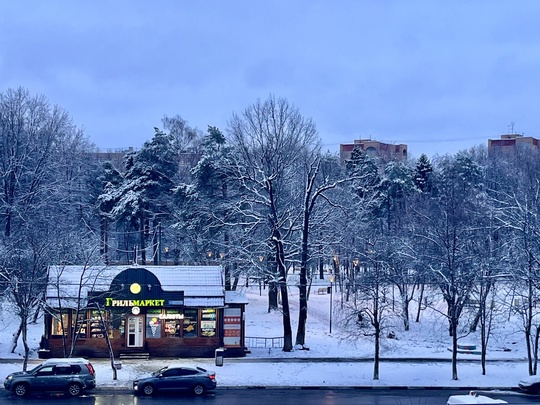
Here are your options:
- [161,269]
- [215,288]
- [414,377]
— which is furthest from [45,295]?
[414,377]

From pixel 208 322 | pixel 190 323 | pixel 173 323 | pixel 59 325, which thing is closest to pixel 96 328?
pixel 59 325

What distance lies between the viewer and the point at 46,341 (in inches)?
1220

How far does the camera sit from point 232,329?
32.2m

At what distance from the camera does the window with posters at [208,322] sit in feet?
106

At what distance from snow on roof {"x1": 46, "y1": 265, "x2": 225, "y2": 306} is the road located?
732cm

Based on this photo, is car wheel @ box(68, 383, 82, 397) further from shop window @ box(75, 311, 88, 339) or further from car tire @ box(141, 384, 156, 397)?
shop window @ box(75, 311, 88, 339)

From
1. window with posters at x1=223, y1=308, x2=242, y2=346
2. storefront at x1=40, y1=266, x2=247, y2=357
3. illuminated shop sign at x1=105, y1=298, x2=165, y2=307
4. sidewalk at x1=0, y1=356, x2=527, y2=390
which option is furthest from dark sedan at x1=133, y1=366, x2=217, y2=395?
illuminated shop sign at x1=105, y1=298, x2=165, y2=307

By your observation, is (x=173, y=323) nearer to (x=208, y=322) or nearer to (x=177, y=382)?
(x=208, y=322)

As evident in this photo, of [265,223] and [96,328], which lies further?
[265,223]

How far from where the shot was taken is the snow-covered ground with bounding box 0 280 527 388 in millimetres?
26938

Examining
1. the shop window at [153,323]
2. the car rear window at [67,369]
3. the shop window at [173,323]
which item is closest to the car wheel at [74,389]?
the car rear window at [67,369]

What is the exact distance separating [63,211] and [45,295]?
2085cm

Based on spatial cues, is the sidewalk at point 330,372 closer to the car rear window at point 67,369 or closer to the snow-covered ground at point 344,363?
the snow-covered ground at point 344,363

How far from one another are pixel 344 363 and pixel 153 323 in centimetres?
1022
